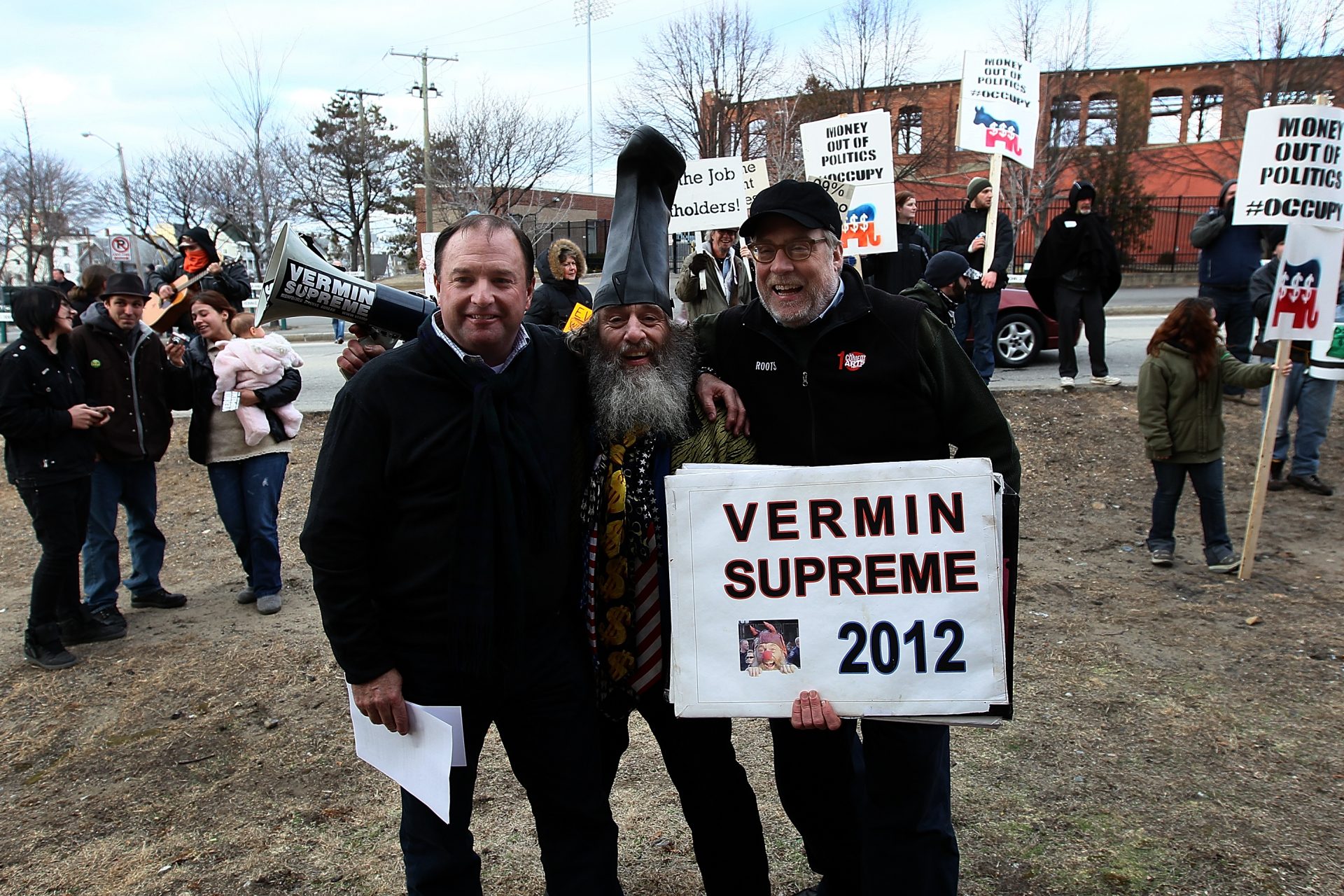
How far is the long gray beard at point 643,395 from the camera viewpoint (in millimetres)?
2539

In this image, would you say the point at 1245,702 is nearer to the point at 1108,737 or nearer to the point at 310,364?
the point at 1108,737

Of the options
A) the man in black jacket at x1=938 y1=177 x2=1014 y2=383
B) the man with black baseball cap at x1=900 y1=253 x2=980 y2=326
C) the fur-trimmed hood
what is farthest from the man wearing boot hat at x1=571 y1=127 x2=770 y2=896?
the man in black jacket at x1=938 y1=177 x2=1014 y2=383

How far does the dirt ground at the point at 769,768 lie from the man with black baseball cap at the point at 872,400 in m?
0.65

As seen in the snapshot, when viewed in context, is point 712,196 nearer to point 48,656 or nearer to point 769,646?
point 48,656

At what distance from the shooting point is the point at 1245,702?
4191 mm

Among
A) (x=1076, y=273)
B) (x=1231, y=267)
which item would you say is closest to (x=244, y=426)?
(x=1076, y=273)

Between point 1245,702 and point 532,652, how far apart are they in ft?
11.3

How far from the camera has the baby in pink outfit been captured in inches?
223

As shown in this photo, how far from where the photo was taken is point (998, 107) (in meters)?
8.88

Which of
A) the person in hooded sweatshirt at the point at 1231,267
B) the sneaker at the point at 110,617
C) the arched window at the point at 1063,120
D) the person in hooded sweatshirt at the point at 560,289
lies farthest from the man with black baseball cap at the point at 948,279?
the arched window at the point at 1063,120

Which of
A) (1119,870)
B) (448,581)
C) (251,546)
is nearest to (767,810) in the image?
(1119,870)

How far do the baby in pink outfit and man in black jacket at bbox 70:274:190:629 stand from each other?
0.39 metres

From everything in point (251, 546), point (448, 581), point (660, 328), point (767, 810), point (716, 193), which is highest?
point (716, 193)

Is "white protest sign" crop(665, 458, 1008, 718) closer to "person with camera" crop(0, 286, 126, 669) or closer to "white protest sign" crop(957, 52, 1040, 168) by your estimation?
"person with camera" crop(0, 286, 126, 669)
